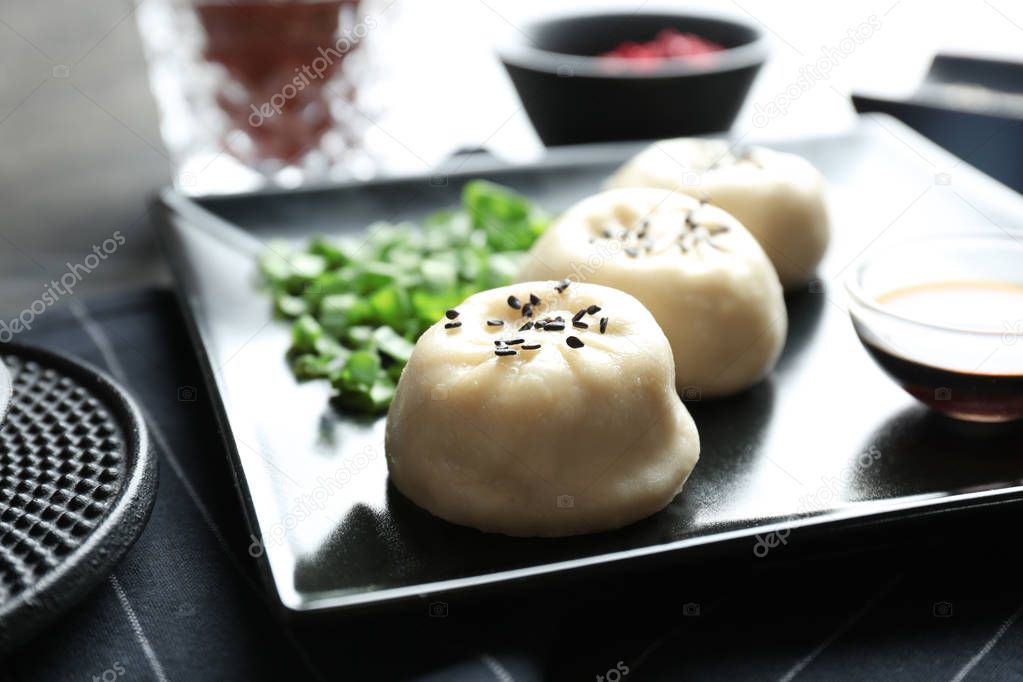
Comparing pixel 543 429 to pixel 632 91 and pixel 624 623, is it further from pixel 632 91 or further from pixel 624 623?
pixel 632 91

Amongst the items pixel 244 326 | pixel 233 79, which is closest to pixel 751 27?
pixel 233 79

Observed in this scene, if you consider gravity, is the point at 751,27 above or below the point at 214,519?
above

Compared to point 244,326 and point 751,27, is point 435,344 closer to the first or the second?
point 244,326

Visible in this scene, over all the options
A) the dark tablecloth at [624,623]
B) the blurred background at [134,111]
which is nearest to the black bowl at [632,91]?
the blurred background at [134,111]

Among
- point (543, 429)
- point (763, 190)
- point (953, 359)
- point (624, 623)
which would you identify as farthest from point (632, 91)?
point (624, 623)

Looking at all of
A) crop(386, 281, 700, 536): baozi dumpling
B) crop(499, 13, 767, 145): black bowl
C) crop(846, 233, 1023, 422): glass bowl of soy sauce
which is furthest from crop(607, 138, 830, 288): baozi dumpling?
crop(386, 281, 700, 536): baozi dumpling

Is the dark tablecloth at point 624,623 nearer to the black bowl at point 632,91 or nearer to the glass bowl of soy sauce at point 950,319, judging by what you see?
the glass bowl of soy sauce at point 950,319
